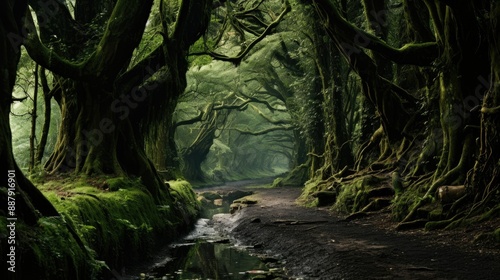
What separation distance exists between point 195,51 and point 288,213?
849 centimetres

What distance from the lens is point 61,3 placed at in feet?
45.9

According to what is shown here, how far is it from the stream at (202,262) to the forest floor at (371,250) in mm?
516

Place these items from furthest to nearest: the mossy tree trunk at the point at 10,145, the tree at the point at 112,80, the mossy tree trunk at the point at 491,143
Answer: the tree at the point at 112,80, the mossy tree trunk at the point at 491,143, the mossy tree trunk at the point at 10,145

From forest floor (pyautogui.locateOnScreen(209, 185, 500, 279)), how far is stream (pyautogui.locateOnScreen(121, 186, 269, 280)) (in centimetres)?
52

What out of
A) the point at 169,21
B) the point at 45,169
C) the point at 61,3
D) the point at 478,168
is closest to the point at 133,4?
the point at 61,3

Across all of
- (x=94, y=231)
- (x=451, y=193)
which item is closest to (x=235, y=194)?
(x=451, y=193)

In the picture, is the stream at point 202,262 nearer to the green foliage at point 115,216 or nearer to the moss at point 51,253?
the green foliage at point 115,216

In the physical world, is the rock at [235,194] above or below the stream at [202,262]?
below

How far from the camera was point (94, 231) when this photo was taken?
8703mm

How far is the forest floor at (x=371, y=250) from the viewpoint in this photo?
24.5 feet

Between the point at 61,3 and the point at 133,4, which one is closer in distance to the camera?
the point at 133,4

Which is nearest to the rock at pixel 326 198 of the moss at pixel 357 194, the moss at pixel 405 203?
the moss at pixel 357 194

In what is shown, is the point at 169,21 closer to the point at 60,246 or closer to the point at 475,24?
the point at 475,24

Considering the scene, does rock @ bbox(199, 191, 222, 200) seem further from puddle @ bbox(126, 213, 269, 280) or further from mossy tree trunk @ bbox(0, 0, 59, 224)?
mossy tree trunk @ bbox(0, 0, 59, 224)
